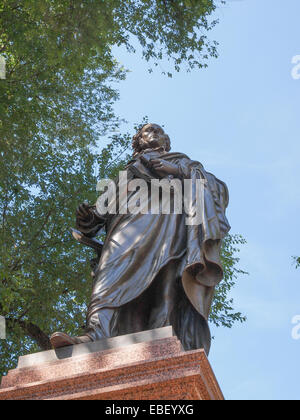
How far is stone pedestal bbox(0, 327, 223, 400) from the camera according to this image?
11.8 feet

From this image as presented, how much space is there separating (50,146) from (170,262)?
7838mm

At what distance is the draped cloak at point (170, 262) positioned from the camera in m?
4.93

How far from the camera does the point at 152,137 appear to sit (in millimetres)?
6547

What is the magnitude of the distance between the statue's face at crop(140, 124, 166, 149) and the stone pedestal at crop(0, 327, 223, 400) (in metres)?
2.71

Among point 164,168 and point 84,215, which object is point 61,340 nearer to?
point 84,215

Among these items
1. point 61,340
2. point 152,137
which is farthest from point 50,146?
point 61,340

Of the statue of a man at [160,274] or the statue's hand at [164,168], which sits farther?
the statue's hand at [164,168]

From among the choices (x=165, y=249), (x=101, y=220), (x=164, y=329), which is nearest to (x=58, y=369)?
(x=164, y=329)

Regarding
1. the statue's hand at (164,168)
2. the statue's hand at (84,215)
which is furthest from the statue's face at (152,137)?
the statue's hand at (84,215)

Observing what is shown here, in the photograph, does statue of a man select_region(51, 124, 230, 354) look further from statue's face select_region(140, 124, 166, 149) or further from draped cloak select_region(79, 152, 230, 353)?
statue's face select_region(140, 124, 166, 149)

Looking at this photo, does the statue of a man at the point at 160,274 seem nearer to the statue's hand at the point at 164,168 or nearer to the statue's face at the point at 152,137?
the statue's hand at the point at 164,168

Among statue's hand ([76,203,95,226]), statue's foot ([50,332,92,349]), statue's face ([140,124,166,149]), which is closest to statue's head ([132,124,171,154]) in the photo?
statue's face ([140,124,166,149])

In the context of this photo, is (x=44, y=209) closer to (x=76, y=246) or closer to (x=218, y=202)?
(x=76, y=246)

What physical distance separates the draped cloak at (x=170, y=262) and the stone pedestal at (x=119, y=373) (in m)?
0.63
